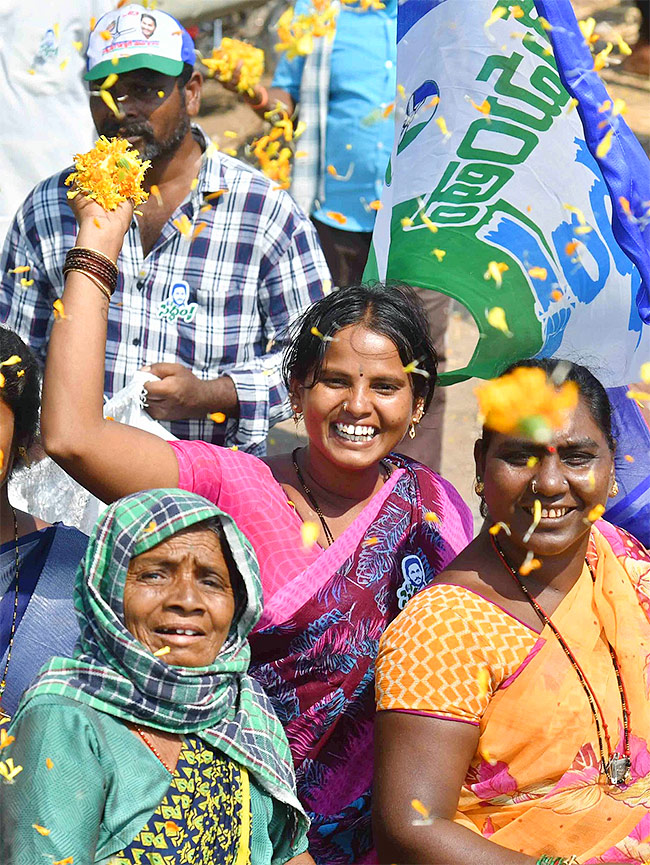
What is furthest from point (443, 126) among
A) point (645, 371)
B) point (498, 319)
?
point (645, 371)

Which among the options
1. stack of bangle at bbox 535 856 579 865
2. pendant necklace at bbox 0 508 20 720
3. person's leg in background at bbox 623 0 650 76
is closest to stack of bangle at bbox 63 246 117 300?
pendant necklace at bbox 0 508 20 720

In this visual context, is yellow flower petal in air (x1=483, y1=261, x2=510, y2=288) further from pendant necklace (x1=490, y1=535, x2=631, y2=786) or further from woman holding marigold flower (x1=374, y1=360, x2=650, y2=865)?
pendant necklace (x1=490, y1=535, x2=631, y2=786)

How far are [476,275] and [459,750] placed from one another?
142 centimetres

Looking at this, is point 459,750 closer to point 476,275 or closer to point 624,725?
point 624,725

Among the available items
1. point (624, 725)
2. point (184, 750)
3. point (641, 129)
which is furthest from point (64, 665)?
point (641, 129)

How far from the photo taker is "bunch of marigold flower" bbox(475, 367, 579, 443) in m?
2.81

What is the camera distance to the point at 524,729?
2.63 metres

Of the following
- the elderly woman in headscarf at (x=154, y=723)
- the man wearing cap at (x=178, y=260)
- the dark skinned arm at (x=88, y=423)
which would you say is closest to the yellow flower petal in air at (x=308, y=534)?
the dark skinned arm at (x=88, y=423)

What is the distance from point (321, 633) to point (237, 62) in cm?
451

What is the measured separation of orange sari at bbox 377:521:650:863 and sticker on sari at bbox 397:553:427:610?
0.30m

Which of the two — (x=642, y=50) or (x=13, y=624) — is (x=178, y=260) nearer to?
(x=13, y=624)

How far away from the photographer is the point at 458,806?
2650mm

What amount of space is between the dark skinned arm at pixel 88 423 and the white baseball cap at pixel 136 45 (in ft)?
4.71

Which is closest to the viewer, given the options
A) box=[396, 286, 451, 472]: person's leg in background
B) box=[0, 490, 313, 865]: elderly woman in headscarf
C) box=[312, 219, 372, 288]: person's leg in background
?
box=[0, 490, 313, 865]: elderly woman in headscarf
